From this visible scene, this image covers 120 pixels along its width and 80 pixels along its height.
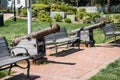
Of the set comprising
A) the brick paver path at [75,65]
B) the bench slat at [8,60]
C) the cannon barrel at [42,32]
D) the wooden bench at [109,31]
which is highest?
the cannon barrel at [42,32]

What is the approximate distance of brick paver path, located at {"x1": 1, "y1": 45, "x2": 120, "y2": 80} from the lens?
863 centimetres

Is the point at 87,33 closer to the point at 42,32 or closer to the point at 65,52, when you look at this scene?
the point at 65,52

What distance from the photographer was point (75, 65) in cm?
1005

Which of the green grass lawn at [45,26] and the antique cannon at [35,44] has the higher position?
the antique cannon at [35,44]

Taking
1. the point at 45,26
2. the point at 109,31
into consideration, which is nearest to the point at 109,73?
the point at 109,31

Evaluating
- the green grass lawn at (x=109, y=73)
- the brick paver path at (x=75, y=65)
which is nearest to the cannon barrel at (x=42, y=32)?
the brick paver path at (x=75, y=65)

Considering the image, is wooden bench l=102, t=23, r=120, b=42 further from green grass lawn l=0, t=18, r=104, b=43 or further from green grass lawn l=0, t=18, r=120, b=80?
green grass lawn l=0, t=18, r=104, b=43

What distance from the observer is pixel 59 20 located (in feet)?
88.9

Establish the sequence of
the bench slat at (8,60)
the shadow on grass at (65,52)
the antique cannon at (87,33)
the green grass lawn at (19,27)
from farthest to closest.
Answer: the green grass lawn at (19,27) → the antique cannon at (87,33) → the shadow on grass at (65,52) → the bench slat at (8,60)

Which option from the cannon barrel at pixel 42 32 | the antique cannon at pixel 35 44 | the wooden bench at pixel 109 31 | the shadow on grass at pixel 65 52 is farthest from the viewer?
the wooden bench at pixel 109 31

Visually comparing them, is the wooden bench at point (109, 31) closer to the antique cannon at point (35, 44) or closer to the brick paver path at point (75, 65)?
the brick paver path at point (75, 65)

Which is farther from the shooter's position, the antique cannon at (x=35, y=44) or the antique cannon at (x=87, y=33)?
the antique cannon at (x=87, y=33)

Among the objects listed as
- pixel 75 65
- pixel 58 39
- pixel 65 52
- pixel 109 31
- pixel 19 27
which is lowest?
pixel 19 27

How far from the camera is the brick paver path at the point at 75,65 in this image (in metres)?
8.63
